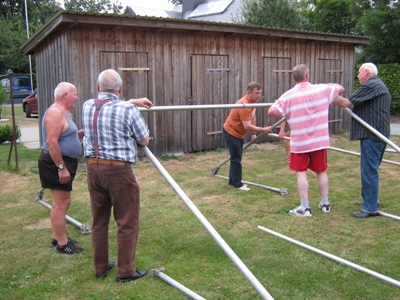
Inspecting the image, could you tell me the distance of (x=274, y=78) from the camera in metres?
12.3

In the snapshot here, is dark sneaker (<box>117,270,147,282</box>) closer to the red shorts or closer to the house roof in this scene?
the red shorts

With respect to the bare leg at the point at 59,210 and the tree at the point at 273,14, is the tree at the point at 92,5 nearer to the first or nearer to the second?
the tree at the point at 273,14

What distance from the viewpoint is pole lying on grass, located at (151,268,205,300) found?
3.57 meters

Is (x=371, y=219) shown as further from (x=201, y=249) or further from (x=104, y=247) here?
(x=104, y=247)

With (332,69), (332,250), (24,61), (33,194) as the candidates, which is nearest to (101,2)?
(24,61)

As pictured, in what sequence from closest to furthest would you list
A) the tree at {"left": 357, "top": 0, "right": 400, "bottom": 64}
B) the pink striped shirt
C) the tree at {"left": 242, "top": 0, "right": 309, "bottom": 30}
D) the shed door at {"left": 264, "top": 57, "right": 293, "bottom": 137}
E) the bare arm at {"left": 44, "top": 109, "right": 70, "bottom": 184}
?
1. the bare arm at {"left": 44, "top": 109, "right": 70, "bottom": 184}
2. the pink striped shirt
3. the shed door at {"left": 264, "top": 57, "right": 293, "bottom": 137}
4. the tree at {"left": 357, "top": 0, "right": 400, "bottom": 64}
5. the tree at {"left": 242, "top": 0, "right": 309, "bottom": 30}

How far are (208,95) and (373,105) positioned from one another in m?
5.85

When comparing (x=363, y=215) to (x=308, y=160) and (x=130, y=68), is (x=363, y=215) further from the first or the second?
(x=130, y=68)

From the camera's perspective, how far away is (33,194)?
7.01 m

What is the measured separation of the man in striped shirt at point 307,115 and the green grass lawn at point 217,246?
30.7 inches

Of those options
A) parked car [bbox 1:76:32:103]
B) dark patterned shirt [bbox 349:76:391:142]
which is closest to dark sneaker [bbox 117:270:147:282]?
dark patterned shirt [bbox 349:76:391:142]

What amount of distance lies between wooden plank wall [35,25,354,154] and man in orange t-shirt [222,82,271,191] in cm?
337

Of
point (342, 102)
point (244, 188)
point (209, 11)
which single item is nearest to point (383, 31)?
point (244, 188)

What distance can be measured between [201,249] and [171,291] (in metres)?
0.96
